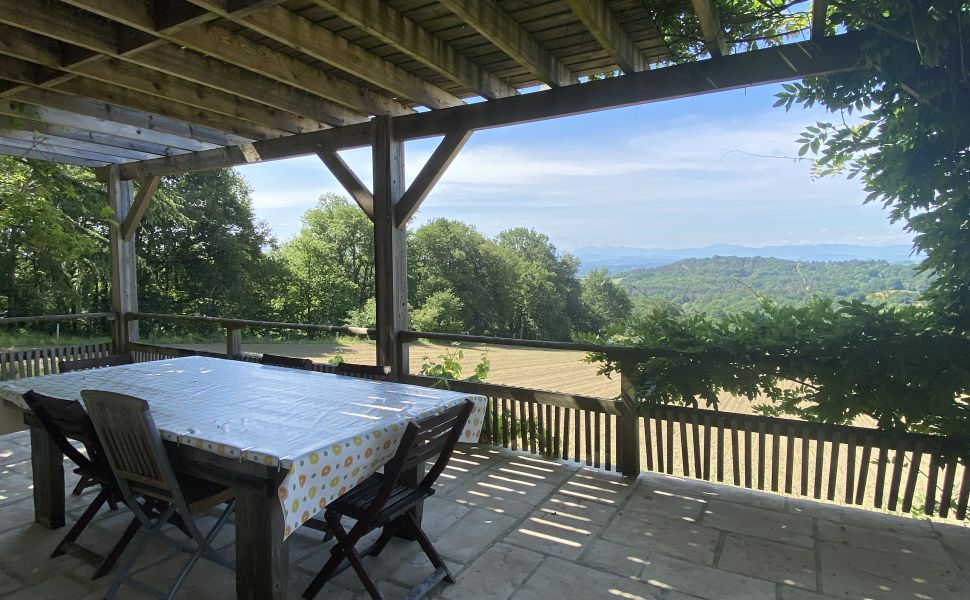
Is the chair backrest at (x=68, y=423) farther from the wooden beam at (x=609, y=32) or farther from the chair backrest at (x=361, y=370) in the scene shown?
the wooden beam at (x=609, y=32)

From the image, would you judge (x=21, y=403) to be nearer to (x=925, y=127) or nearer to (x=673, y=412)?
(x=673, y=412)

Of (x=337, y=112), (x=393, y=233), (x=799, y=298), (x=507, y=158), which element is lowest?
(x=799, y=298)

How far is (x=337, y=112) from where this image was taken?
4.29 m

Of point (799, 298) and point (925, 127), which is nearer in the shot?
point (925, 127)

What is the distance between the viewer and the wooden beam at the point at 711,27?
2389mm

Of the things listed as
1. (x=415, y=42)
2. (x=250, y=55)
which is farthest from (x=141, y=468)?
(x=415, y=42)

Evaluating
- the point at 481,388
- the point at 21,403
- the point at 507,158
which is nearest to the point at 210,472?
the point at 21,403

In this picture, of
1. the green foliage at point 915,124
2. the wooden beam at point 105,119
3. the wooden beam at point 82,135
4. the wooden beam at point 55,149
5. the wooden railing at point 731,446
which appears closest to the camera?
the green foliage at point 915,124

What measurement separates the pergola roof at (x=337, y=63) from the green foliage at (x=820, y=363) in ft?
4.30

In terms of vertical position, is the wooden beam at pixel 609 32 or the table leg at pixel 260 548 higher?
the wooden beam at pixel 609 32

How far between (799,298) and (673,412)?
3.25 ft

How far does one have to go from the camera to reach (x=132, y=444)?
→ 197 cm

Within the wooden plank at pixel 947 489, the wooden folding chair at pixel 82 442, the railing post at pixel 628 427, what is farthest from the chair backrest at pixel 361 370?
the wooden plank at pixel 947 489

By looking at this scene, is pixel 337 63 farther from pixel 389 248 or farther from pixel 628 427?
pixel 628 427
